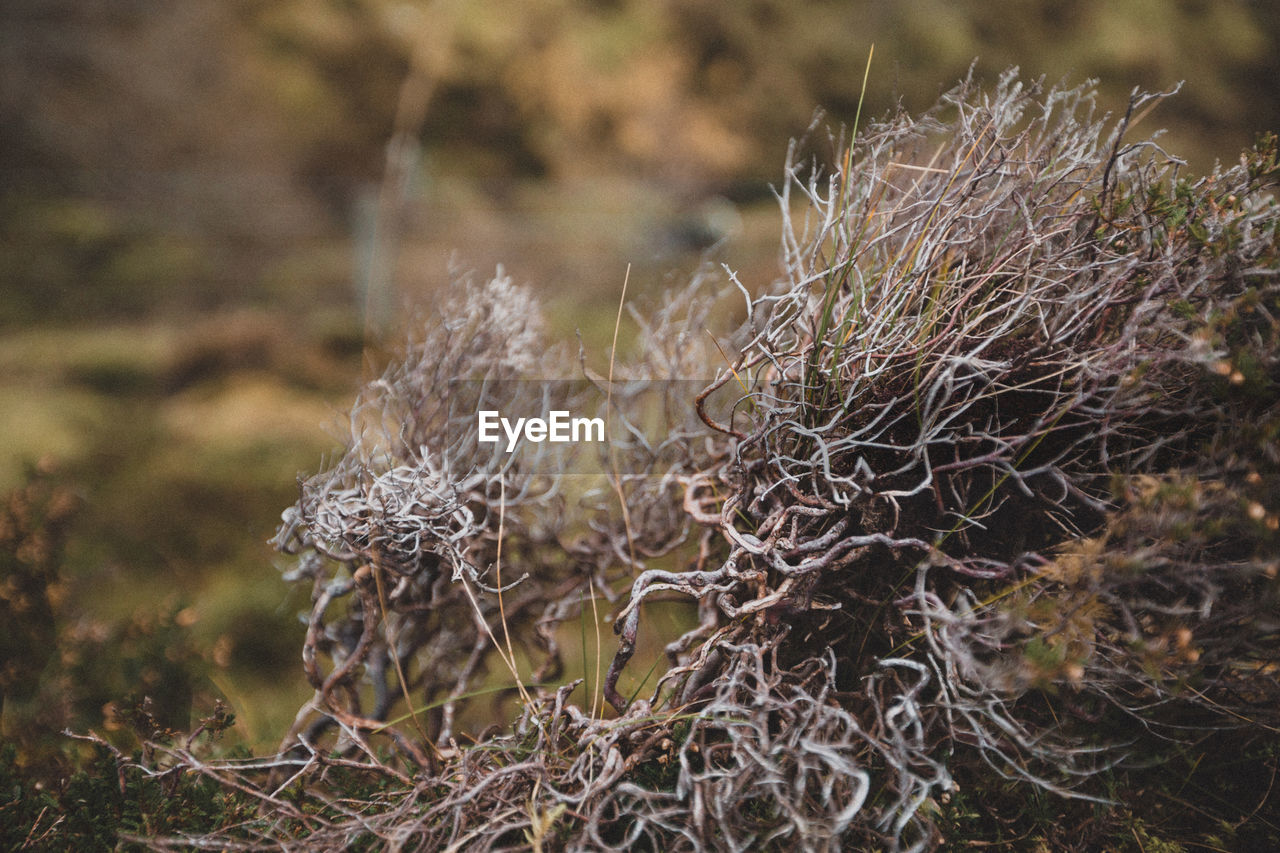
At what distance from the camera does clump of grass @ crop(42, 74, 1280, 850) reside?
0.77 meters

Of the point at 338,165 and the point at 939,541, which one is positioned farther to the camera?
the point at 338,165

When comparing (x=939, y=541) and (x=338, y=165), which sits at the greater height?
(x=338, y=165)

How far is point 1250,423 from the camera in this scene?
0.75 meters

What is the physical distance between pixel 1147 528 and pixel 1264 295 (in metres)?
0.31

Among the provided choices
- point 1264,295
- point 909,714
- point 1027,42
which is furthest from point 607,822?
point 1027,42

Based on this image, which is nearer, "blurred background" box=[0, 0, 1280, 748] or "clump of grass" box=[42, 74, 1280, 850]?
"clump of grass" box=[42, 74, 1280, 850]

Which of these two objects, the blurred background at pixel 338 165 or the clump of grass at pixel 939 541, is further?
the blurred background at pixel 338 165

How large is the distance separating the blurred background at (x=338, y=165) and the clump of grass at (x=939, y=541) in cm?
180

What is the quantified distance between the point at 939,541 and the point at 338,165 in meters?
3.60

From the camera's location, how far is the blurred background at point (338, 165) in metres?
2.72

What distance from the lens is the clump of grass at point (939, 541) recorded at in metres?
0.77

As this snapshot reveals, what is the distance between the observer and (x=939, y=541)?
79cm

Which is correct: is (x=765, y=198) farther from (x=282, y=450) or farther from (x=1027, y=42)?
(x=282, y=450)

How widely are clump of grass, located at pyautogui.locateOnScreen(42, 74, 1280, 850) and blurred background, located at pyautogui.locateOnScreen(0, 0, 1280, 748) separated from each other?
1797 mm
